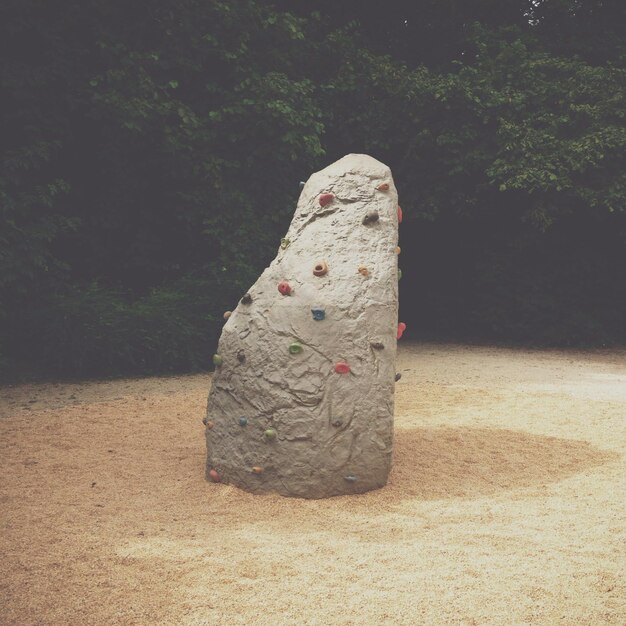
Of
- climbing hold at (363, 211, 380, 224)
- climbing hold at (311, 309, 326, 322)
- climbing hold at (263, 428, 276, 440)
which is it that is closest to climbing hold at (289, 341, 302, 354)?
climbing hold at (311, 309, 326, 322)

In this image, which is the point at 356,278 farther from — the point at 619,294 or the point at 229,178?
the point at 619,294

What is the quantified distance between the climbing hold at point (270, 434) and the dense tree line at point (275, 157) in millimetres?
5301

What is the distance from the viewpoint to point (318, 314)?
5.06 m

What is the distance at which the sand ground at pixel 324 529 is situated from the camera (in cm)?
343

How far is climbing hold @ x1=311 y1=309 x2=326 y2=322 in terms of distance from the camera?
5.06 m

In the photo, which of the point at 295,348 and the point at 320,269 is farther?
the point at 320,269

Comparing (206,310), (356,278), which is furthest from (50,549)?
(206,310)

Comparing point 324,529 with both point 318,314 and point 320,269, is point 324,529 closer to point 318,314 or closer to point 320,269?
point 318,314

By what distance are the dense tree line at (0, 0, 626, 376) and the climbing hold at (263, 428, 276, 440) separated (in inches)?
209

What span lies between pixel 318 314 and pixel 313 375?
0.42 m

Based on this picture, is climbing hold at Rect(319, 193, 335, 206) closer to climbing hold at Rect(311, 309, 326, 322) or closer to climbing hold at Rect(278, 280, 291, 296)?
climbing hold at Rect(278, 280, 291, 296)

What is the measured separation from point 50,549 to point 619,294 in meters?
12.1

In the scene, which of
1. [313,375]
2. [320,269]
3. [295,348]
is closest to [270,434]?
[313,375]

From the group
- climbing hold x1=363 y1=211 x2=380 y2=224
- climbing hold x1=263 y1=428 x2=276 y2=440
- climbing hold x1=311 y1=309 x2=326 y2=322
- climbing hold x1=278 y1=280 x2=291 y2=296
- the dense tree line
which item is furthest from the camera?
the dense tree line
